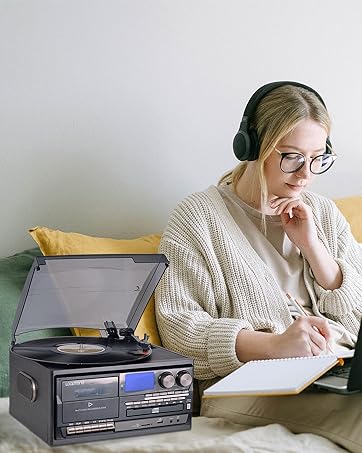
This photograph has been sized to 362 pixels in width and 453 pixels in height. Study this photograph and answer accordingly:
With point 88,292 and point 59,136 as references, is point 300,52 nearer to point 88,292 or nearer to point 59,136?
point 59,136

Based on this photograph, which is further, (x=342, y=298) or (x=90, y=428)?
(x=342, y=298)

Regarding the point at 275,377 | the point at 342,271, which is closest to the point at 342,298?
the point at 342,271

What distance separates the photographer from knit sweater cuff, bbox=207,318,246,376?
5.78ft

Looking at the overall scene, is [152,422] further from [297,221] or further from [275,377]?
[297,221]

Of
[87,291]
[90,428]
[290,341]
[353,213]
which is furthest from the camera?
[353,213]

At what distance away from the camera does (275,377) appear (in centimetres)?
146

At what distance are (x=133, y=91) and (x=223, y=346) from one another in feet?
2.65

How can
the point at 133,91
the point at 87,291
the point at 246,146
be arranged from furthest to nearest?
1. the point at 133,91
2. the point at 246,146
3. the point at 87,291

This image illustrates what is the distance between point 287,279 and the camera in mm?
2039

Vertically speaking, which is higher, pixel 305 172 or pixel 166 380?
pixel 305 172

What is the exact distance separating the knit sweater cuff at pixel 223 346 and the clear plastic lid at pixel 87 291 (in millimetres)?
216

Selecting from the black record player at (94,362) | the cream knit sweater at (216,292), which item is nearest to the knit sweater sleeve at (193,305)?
the cream knit sweater at (216,292)

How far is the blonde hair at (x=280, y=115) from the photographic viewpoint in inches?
77.8

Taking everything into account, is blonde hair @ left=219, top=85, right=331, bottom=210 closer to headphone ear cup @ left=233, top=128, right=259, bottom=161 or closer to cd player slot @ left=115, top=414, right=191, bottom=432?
headphone ear cup @ left=233, top=128, right=259, bottom=161
